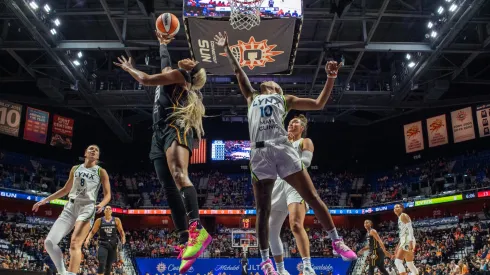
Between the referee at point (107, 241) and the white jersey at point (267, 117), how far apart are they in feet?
24.2

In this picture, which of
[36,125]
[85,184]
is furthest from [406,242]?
[36,125]

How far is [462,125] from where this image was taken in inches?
1157

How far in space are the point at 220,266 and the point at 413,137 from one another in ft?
55.8

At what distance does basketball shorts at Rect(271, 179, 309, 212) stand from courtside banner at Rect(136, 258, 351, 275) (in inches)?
754

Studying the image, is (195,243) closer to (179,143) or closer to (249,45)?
(179,143)

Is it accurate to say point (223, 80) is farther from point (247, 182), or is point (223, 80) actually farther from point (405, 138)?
point (405, 138)

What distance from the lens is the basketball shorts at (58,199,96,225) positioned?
7.29 metres

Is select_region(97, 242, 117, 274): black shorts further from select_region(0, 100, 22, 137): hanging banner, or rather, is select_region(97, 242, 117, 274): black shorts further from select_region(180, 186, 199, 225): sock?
select_region(0, 100, 22, 137): hanging banner

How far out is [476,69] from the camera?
89.2 ft

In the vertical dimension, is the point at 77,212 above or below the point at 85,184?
below

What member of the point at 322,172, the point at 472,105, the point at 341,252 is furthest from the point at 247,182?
the point at 341,252

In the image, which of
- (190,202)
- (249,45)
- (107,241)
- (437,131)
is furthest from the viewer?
Answer: (437,131)

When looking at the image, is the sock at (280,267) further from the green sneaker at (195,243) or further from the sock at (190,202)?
the sock at (190,202)

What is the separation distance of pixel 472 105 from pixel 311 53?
12827 mm
